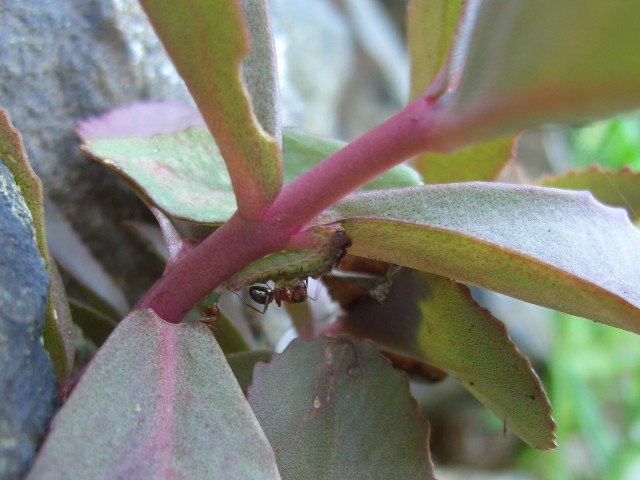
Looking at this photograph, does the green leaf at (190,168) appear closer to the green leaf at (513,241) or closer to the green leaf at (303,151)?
the green leaf at (303,151)

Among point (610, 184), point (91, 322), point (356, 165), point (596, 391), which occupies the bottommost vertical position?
point (596, 391)

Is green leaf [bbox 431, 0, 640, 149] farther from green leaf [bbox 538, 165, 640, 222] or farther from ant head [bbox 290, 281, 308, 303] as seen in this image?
green leaf [bbox 538, 165, 640, 222]

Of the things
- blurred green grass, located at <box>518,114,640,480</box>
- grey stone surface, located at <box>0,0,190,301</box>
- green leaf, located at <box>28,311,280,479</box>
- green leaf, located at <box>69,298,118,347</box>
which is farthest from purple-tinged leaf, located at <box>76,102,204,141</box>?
blurred green grass, located at <box>518,114,640,480</box>

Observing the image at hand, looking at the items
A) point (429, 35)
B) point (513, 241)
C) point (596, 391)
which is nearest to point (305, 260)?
point (513, 241)

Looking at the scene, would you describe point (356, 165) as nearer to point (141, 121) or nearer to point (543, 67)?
point (543, 67)

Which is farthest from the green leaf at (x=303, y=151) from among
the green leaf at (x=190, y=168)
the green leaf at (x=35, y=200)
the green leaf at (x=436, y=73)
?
the green leaf at (x=35, y=200)

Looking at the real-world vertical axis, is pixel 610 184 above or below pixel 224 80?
below
